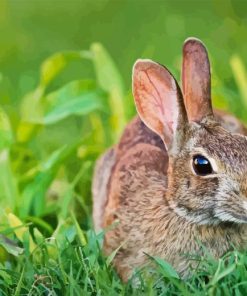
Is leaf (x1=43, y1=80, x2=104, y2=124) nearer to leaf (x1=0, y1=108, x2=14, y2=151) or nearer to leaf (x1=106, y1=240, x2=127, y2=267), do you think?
leaf (x1=0, y1=108, x2=14, y2=151)

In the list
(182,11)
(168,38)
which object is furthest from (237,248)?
(182,11)

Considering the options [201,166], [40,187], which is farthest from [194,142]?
[40,187]

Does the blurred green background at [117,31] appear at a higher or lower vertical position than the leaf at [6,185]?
higher

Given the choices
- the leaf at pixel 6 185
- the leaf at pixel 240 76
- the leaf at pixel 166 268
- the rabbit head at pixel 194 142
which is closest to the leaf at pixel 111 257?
the leaf at pixel 166 268

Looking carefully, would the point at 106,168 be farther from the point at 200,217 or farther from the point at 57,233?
the point at 200,217

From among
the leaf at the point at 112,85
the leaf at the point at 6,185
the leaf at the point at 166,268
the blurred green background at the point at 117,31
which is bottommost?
the leaf at the point at 166,268

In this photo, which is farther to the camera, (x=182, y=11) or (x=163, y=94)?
(x=182, y=11)

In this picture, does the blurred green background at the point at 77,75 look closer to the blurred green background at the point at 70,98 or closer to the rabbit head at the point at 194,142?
the blurred green background at the point at 70,98
